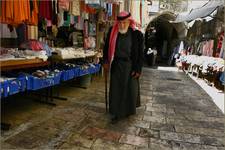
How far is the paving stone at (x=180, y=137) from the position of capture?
3485mm

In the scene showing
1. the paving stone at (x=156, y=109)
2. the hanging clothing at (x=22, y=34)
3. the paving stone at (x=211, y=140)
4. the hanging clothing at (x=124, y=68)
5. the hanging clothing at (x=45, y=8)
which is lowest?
the paving stone at (x=211, y=140)

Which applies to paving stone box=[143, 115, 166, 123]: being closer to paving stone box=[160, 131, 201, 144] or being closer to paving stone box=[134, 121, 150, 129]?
paving stone box=[134, 121, 150, 129]

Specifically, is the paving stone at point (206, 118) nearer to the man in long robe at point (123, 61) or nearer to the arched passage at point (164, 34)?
the man in long robe at point (123, 61)

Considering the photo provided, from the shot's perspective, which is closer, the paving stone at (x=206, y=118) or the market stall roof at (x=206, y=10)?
the paving stone at (x=206, y=118)

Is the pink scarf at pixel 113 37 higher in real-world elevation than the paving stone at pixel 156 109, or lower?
higher

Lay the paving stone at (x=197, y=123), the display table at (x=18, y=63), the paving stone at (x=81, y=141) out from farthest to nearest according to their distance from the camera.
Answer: the paving stone at (x=197, y=123), the display table at (x=18, y=63), the paving stone at (x=81, y=141)

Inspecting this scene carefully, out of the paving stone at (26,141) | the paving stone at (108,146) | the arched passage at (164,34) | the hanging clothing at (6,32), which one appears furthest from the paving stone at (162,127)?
the arched passage at (164,34)

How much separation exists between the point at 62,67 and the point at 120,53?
5.69 feet

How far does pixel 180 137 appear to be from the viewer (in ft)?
11.7

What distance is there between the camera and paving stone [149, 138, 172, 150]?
10.5 feet

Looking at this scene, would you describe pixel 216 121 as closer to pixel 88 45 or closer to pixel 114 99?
pixel 114 99

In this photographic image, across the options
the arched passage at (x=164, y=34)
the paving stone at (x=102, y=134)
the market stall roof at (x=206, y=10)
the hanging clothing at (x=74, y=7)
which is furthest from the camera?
the arched passage at (x=164, y=34)

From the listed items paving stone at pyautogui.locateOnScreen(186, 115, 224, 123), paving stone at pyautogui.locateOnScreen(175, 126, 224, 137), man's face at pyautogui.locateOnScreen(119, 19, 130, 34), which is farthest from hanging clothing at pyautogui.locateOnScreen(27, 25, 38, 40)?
paving stone at pyautogui.locateOnScreen(186, 115, 224, 123)

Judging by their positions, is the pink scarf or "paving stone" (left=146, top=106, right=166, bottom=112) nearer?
the pink scarf
